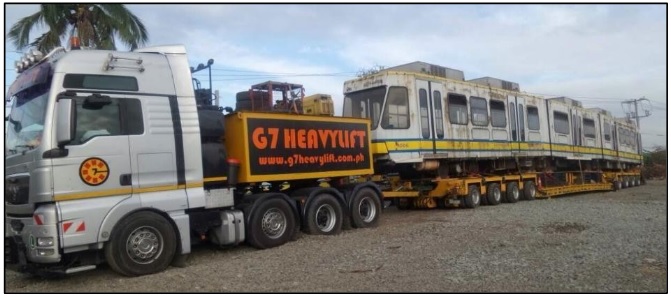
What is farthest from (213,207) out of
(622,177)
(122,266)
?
(622,177)

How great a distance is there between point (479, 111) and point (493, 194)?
2469mm

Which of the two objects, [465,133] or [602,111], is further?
[602,111]

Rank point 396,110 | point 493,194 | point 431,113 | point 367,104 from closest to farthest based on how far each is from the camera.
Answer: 1. point 396,110
2. point 367,104
3. point 431,113
4. point 493,194

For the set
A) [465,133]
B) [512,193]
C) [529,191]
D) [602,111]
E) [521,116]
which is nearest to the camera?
[465,133]

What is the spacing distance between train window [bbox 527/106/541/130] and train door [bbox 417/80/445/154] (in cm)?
492

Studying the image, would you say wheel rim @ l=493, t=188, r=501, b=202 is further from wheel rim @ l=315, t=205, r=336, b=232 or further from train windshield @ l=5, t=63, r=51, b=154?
train windshield @ l=5, t=63, r=51, b=154

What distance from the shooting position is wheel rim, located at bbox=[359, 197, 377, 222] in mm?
11391

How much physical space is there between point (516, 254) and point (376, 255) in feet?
6.14

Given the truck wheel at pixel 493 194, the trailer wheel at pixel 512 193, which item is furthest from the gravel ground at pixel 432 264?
the trailer wheel at pixel 512 193

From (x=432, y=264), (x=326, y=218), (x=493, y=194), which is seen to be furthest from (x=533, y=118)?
(x=432, y=264)

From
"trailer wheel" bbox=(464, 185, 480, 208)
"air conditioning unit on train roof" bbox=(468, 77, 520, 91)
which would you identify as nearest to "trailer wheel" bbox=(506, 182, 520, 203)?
"trailer wheel" bbox=(464, 185, 480, 208)

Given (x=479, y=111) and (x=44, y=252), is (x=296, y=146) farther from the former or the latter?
(x=479, y=111)

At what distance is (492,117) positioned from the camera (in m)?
16.5

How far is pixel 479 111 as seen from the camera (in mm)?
16016
